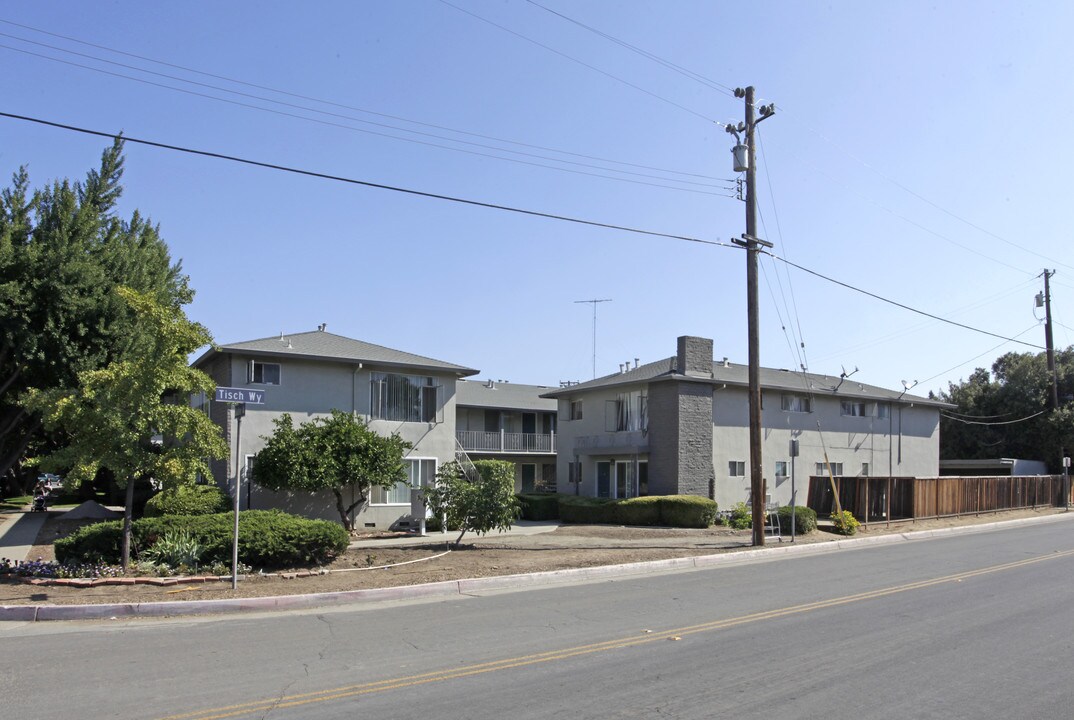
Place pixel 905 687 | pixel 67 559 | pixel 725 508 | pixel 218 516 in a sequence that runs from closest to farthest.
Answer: pixel 905 687, pixel 67 559, pixel 218 516, pixel 725 508

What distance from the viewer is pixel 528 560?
57.2ft

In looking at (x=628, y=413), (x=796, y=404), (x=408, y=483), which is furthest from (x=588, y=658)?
(x=796, y=404)

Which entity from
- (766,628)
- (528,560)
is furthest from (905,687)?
(528,560)

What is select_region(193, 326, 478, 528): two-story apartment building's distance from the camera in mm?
24141

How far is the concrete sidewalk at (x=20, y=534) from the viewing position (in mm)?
17845

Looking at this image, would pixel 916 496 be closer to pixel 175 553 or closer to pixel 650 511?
pixel 650 511

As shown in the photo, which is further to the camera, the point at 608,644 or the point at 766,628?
the point at 766,628

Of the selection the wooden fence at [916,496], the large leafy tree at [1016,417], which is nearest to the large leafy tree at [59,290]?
the wooden fence at [916,496]

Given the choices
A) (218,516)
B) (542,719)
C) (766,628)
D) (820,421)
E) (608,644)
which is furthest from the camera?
(820,421)

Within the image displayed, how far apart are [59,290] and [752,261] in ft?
57.1

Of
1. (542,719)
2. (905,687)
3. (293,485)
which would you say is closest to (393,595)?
(542,719)

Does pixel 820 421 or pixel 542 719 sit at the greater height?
pixel 820 421

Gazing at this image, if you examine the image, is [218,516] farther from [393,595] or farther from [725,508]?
[725,508]

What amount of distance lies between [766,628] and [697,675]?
268cm
